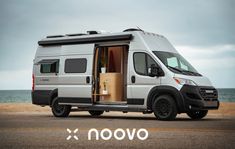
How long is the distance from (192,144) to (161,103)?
21.0 feet

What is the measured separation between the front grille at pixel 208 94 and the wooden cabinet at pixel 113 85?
312 cm

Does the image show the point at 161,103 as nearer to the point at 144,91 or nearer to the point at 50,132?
the point at 144,91

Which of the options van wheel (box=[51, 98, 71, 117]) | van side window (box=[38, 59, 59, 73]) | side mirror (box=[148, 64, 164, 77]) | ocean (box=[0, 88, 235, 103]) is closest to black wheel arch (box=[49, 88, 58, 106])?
van wheel (box=[51, 98, 71, 117])

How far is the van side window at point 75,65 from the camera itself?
17.7 metres

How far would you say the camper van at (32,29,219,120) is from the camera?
15.6 meters

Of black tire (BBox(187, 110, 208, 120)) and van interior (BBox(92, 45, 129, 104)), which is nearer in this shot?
black tire (BBox(187, 110, 208, 120))

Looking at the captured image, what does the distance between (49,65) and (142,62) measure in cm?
410

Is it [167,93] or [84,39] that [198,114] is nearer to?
[167,93]

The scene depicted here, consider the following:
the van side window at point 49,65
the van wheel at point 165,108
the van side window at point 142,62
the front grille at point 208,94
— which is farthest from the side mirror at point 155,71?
the van side window at point 49,65

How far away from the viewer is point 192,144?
→ 930cm

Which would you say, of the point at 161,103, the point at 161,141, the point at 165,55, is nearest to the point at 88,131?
the point at 161,141

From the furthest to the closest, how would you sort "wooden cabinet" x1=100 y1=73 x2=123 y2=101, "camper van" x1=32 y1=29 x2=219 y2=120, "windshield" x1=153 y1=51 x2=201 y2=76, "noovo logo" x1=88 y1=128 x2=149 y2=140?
"wooden cabinet" x1=100 y1=73 x2=123 y2=101
"windshield" x1=153 y1=51 x2=201 y2=76
"camper van" x1=32 y1=29 x2=219 y2=120
"noovo logo" x1=88 y1=128 x2=149 y2=140

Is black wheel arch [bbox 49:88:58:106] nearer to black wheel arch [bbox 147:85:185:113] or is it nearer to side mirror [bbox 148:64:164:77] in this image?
black wheel arch [bbox 147:85:185:113]

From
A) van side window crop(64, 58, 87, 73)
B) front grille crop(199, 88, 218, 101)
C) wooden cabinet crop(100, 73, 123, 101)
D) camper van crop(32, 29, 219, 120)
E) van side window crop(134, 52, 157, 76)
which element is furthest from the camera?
van side window crop(64, 58, 87, 73)
